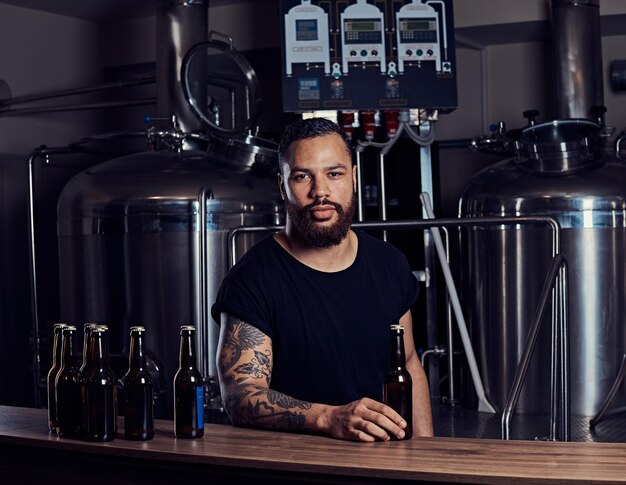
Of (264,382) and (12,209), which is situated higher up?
(12,209)

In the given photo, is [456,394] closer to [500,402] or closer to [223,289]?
[500,402]

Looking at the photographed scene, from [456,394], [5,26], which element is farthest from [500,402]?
[5,26]

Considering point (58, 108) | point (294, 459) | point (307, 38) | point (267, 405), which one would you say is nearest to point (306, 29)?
point (307, 38)

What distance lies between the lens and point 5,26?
6.30 metres

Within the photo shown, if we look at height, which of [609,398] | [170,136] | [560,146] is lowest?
[609,398]

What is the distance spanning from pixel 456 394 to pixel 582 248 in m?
1.11

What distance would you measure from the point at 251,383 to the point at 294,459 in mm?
486

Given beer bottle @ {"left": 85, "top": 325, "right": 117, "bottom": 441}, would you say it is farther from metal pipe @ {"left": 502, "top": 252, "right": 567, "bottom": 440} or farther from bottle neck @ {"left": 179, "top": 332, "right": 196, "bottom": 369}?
metal pipe @ {"left": 502, "top": 252, "right": 567, "bottom": 440}

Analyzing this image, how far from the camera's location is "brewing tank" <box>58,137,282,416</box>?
4818 millimetres

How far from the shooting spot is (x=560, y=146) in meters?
4.84

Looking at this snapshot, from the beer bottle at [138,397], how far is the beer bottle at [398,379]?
1.69 ft

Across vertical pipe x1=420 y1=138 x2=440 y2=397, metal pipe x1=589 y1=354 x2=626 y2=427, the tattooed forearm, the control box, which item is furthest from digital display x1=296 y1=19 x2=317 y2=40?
the tattooed forearm

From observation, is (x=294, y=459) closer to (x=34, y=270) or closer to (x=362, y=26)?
(x=362, y=26)

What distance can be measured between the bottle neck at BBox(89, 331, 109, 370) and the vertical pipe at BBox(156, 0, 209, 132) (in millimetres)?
3298
